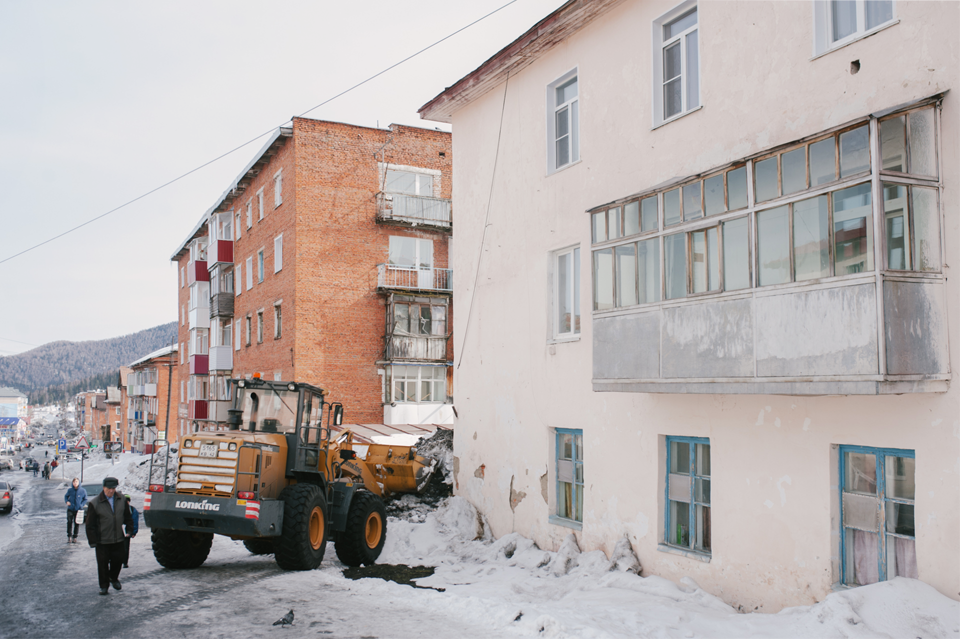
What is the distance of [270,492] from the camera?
1164 cm

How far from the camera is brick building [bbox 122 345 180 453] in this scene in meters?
68.4

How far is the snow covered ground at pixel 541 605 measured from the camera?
7.11 meters

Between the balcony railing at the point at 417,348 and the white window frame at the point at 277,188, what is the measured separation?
7.33 m

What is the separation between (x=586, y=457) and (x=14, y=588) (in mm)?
8260

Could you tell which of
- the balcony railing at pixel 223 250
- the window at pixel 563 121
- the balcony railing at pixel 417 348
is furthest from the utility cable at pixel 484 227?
the balcony railing at pixel 223 250

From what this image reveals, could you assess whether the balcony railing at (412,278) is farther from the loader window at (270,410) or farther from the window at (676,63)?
the window at (676,63)

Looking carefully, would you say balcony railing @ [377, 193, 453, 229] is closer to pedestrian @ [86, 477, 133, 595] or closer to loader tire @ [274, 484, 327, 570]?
loader tire @ [274, 484, 327, 570]

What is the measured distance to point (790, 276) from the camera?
797 centimetres

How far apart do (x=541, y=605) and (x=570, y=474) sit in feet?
12.5

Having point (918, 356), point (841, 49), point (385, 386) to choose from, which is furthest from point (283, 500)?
point (385, 386)

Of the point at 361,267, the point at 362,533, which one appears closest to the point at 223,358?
the point at 361,267

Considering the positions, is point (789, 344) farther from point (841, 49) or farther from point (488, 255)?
point (488, 255)

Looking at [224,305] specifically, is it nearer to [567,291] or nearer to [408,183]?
[408,183]

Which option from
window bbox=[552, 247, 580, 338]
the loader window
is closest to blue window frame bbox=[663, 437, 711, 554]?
window bbox=[552, 247, 580, 338]
